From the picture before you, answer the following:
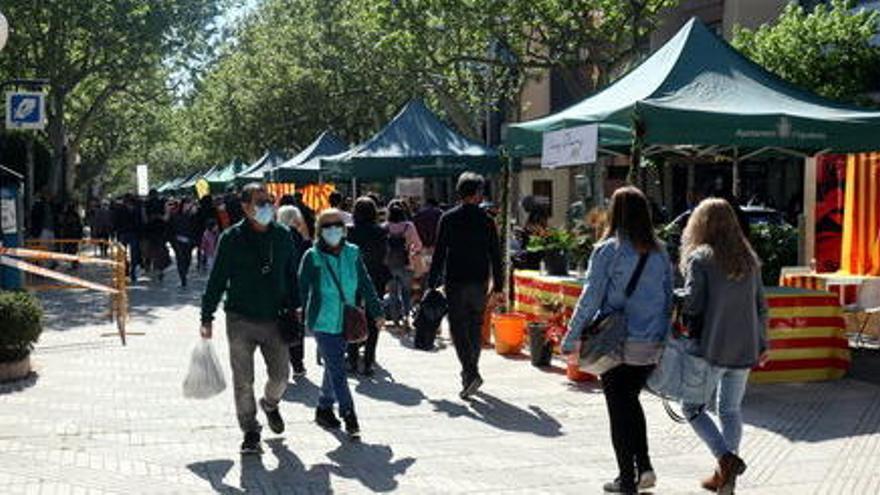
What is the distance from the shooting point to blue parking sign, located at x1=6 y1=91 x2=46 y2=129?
44.5ft

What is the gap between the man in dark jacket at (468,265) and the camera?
845cm

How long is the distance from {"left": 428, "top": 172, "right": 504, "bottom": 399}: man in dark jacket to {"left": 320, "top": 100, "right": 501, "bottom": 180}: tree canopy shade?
777cm

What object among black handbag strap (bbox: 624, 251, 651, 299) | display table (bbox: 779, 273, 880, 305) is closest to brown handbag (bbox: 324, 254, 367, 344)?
black handbag strap (bbox: 624, 251, 651, 299)

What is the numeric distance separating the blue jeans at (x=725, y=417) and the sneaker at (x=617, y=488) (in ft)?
Result: 1.55

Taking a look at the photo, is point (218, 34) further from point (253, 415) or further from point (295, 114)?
point (253, 415)

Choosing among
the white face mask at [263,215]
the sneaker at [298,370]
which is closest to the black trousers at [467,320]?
the sneaker at [298,370]

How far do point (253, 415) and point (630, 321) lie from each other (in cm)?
262

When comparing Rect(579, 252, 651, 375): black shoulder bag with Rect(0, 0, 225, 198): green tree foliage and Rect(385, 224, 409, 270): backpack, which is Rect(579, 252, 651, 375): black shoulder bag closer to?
Rect(385, 224, 409, 270): backpack

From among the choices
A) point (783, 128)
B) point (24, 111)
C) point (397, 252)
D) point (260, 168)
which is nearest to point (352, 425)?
point (783, 128)

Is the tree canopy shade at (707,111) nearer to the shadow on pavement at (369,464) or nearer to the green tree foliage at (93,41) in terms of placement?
the shadow on pavement at (369,464)

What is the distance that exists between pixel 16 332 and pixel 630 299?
20.0ft

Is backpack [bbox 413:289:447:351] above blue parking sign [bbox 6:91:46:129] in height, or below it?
below

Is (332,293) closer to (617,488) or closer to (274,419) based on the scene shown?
(274,419)

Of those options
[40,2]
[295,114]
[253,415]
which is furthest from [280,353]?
[295,114]
